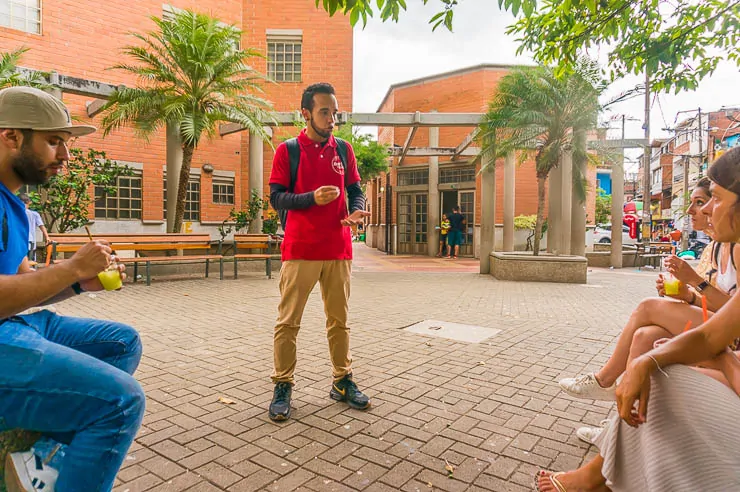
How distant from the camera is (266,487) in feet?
7.31

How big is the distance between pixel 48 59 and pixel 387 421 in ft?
46.9

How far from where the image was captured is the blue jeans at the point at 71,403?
1.47m

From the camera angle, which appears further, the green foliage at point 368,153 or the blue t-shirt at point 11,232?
the green foliage at point 368,153

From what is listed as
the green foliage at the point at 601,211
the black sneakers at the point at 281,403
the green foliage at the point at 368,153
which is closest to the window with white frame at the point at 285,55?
the green foliage at the point at 368,153

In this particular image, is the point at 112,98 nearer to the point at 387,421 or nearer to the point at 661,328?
the point at 387,421

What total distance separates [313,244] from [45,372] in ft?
5.97

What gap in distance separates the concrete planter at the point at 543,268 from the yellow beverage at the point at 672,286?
9072mm

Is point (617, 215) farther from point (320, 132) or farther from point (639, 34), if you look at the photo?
point (320, 132)

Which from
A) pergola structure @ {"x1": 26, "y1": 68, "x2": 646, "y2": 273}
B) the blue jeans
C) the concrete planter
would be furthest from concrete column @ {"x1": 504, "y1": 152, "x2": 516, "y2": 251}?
the blue jeans

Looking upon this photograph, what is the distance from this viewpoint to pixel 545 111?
1153cm

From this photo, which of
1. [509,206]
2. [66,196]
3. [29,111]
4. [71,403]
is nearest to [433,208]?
[509,206]

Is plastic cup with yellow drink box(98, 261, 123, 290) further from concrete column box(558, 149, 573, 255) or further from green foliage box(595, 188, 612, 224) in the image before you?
green foliage box(595, 188, 612, 224)

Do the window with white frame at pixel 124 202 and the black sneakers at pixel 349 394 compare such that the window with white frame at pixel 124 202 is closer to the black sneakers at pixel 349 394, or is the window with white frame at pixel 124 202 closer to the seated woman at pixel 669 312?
the black sneakers at pixel 349 394

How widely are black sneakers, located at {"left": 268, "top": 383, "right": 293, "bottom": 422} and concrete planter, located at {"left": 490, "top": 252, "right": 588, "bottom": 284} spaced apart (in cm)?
929
